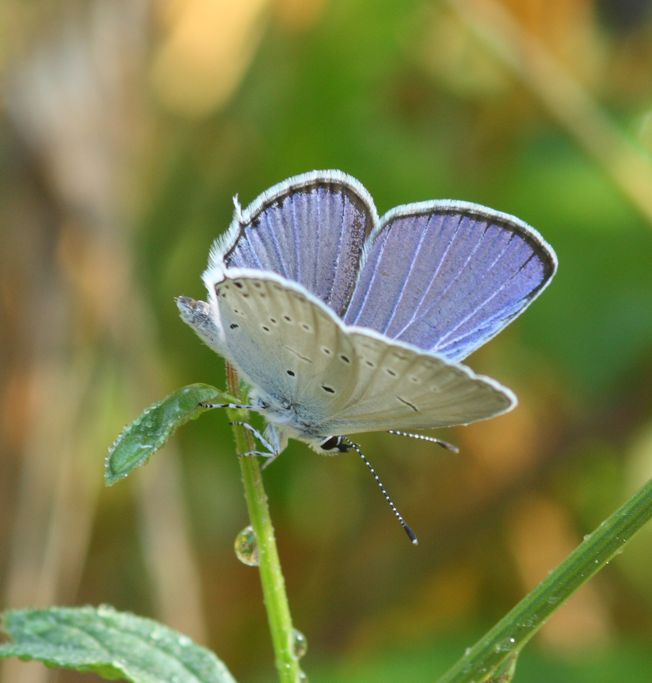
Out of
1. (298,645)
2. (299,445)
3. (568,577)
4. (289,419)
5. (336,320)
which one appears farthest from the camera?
(299,445)

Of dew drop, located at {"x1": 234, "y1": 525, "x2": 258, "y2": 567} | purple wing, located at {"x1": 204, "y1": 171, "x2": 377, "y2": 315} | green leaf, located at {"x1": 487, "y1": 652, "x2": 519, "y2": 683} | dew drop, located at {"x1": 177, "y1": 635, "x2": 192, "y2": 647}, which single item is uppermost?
purple wing, located at {"x1": 204, "y1": 171, "x2": 377, "y2": 315}

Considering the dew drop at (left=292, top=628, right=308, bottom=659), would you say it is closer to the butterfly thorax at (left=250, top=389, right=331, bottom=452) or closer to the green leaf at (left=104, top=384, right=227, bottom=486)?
the green leaf at (left=104, top=384, right=227, bottom=486)

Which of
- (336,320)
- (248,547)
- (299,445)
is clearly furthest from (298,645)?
(299,445)

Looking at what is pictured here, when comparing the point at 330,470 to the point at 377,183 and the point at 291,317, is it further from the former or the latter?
the point at 291,317

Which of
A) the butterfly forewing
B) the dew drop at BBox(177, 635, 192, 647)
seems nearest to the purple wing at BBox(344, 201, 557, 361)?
the butterfly forewing

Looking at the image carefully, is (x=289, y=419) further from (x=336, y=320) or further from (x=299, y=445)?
(x=299, y=445)

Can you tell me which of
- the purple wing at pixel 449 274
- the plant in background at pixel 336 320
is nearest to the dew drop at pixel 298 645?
the plant in background at pixel 336 320

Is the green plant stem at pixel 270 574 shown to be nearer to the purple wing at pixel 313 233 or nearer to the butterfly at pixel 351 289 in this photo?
the butterfly at pixel 351 289
